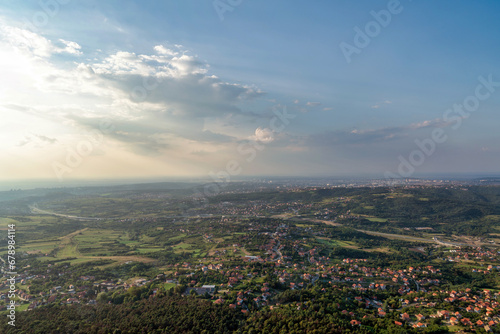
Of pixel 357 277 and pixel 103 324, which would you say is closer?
pixel 103 324

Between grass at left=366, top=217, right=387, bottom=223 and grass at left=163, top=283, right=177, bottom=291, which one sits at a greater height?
grass at left=163, top=283, right=177, bottom=291

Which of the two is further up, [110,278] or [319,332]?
[319,332]

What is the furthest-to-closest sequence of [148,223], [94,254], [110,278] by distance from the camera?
→ [148,223], [94,254], [110,278]

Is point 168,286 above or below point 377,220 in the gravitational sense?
above

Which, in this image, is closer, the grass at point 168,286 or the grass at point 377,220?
the grass at point 168,286

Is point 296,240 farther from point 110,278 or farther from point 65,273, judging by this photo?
point 65,273

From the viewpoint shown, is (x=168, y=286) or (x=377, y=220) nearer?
(x=168, y=286)

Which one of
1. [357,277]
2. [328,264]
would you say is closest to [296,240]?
[328,264]

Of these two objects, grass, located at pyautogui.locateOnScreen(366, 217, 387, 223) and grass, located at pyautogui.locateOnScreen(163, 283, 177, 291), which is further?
grass, located at pyautogui.locateOnScreen(366, 217, 387, 223)

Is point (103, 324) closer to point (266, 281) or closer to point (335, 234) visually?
point (266, 281)

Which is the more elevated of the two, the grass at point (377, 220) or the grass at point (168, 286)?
the grass at point (168, 286)

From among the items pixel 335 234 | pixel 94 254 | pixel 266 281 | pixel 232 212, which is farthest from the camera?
pixel 232 212
